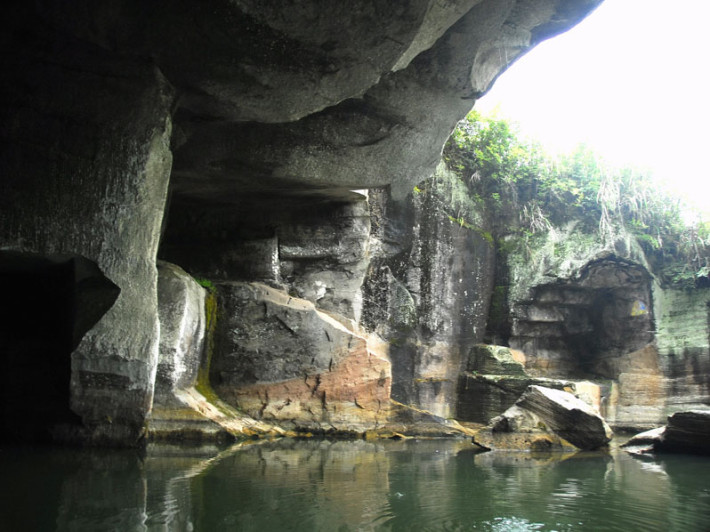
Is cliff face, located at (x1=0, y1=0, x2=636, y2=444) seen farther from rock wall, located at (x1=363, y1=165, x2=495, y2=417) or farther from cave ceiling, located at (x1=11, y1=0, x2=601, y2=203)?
rock wall, located at (x1=363, y1=165, x2=495, y2=417)

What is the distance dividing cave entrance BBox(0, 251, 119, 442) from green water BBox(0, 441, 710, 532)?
22.9 inches

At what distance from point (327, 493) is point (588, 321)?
40.9 feet

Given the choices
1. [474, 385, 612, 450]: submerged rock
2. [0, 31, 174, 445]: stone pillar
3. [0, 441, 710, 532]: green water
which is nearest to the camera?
[0, 441, 710, 532]: green water

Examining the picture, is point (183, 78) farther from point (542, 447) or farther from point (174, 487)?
point (542, 447)

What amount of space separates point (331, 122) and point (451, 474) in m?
5.04

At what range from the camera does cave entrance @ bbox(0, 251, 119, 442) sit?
588cm

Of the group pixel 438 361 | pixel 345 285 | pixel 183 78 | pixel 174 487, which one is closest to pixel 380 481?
pixel 174 487

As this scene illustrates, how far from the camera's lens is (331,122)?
8.48m

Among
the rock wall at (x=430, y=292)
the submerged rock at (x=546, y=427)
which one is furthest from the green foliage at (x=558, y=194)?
the submerged rock at (x=546, y=427)

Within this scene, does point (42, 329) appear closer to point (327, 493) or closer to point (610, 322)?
point (327, 493)

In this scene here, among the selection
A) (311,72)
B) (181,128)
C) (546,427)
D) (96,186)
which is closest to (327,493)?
(96,186)

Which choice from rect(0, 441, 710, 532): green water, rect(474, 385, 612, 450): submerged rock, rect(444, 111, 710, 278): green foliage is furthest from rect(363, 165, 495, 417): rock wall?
rect(0, 441, 710, 532): green water

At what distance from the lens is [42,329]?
6902mm

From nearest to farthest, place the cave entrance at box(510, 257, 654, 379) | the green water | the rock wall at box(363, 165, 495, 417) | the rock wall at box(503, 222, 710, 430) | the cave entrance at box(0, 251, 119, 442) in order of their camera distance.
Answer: the green water → the cave entrance at box(0, 251, 119, 442) → the rock wall at box(363, 165, 495, 417) → the rock wall at box(503, 222, 710, 430) → the cave entrance at box(510, 257, 654, 379)
